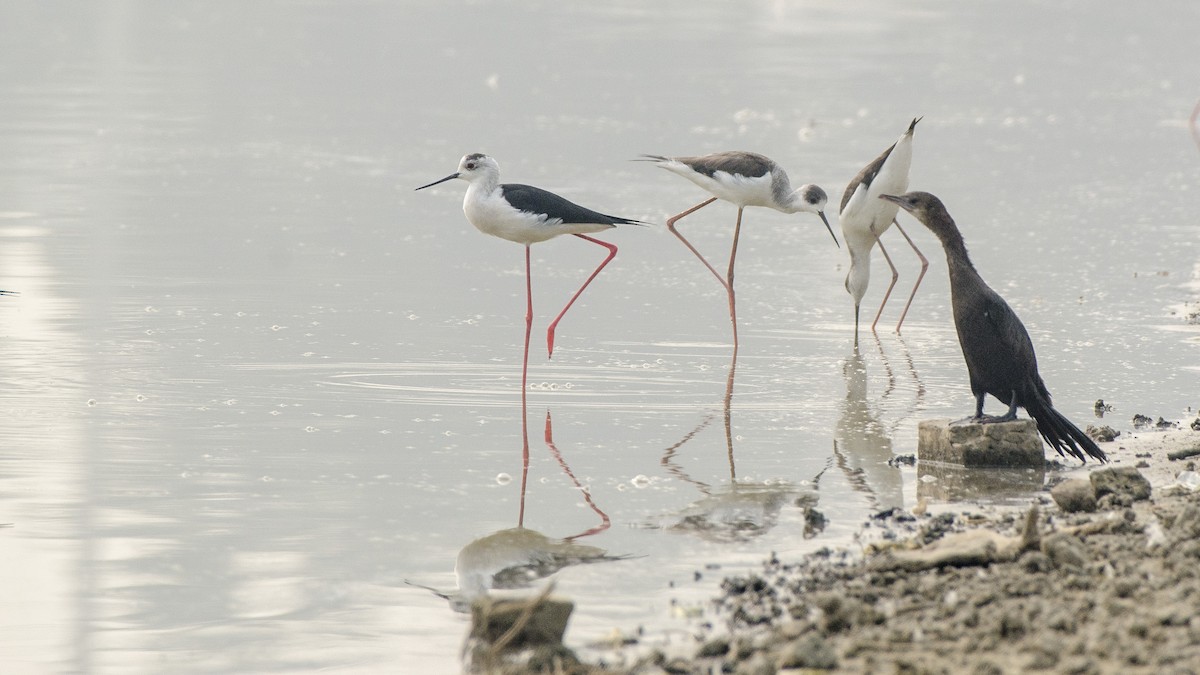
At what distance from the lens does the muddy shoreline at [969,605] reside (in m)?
3.99

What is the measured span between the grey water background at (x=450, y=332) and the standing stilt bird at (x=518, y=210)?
2.15 ft

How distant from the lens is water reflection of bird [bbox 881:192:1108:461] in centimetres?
639

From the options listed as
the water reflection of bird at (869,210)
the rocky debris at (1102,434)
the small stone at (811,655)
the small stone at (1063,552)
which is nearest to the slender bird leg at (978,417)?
the rocky debris at (1102,434)

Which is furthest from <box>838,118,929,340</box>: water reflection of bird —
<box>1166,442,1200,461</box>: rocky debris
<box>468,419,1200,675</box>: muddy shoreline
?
<box>468,419,1200,675</box>: muddy shoreline

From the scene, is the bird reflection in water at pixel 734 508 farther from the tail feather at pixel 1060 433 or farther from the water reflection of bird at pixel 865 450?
the tail feather at pixel 1060 433

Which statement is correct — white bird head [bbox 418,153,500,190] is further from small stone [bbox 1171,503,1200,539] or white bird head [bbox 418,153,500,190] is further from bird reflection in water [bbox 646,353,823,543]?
small stone [bbox 1171,503,1200,539]

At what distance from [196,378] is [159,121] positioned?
30.7 feet

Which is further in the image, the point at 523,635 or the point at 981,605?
the point at 981,605

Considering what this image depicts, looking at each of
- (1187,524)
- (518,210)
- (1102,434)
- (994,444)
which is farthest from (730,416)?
(1187,524)

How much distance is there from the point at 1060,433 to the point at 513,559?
2.46 meters

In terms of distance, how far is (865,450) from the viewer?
271 inches

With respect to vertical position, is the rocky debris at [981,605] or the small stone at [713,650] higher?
the rocky debris at [981,605]

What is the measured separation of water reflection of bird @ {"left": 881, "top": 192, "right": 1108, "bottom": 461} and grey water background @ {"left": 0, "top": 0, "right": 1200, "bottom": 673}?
54 centimetres

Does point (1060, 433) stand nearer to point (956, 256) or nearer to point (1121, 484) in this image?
point (1121, 484)
